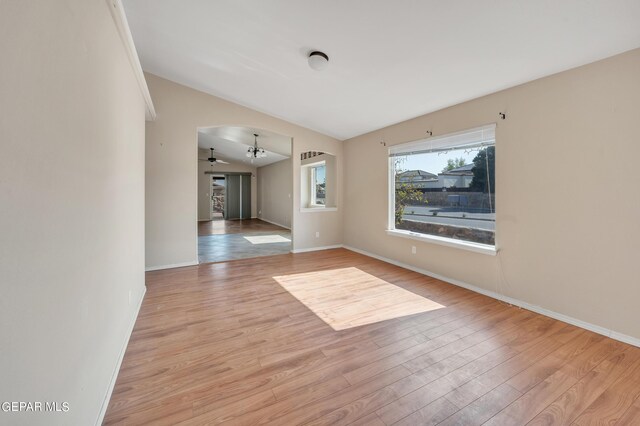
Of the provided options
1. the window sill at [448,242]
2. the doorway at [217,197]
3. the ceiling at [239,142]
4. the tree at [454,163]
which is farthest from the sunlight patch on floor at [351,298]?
the doorway at [217,197]

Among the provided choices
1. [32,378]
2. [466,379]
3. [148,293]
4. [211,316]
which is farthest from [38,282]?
[148,293]

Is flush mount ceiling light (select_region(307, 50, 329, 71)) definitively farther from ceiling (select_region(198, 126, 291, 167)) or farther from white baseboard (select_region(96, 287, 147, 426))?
white baseboard (select_region(96, 287, 147, 426))

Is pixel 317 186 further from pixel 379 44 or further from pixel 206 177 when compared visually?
pixel 206 177

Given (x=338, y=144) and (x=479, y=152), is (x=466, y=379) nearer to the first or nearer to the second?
(x=479, y=152)

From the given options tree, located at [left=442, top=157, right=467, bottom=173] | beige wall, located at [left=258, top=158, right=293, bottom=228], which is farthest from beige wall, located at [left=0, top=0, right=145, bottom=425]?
beige wall, located at [left=258, top=158, right=293, bottom=228]

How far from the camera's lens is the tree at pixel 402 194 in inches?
168

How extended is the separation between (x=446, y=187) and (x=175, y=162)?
4.31m

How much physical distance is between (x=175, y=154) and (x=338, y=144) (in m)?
3.30

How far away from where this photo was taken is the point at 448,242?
141 inches

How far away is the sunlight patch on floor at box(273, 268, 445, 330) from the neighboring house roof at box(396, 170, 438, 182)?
5.69 feet

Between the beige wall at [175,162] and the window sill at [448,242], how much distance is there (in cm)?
341

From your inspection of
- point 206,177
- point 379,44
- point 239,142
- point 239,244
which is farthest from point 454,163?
point 206,177

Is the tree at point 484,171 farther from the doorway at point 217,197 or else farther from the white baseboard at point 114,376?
the doorway at point 217,197

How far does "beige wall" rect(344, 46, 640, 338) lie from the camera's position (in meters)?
2.16
